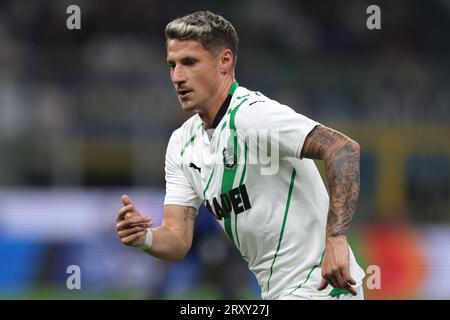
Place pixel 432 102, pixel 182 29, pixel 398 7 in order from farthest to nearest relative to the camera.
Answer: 1. pixel 398 7
2. pixel 432 102
3. pixel 182 29

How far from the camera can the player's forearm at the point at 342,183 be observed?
4.36 metres

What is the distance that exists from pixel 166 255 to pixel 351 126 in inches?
396

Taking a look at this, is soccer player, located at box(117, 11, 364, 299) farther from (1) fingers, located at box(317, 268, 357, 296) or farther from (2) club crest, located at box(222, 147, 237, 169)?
(1) fingers, located at box(317, 268, 357, 296)

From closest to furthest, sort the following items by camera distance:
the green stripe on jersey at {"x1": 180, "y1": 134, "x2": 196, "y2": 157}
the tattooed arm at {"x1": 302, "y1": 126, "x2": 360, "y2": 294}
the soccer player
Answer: the tattooed arm at {"x1": 302, "y1": 126, "x2": 360, "y2": 294}
the soccer player
the green stripe on jersey at {"x1": 180, "y1": 134, "x2": 196, "y2": 157}

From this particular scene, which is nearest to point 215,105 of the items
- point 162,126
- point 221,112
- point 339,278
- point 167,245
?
point 221,112

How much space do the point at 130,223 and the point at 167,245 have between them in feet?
1.73

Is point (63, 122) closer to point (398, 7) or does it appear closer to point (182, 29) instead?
point (398, 7)

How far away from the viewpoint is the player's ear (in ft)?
16.4

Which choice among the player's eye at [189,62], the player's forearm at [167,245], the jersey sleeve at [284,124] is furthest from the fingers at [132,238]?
the player's eye at [189,62]

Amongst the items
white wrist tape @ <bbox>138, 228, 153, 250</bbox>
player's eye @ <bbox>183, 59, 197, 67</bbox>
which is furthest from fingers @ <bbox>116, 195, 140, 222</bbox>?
player's eye @ <bbox>183, 59, 197, 67</bbox>

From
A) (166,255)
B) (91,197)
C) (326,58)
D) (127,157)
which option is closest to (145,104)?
(127,157)

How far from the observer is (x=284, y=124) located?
4.52 m

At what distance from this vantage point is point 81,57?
52.3ft
